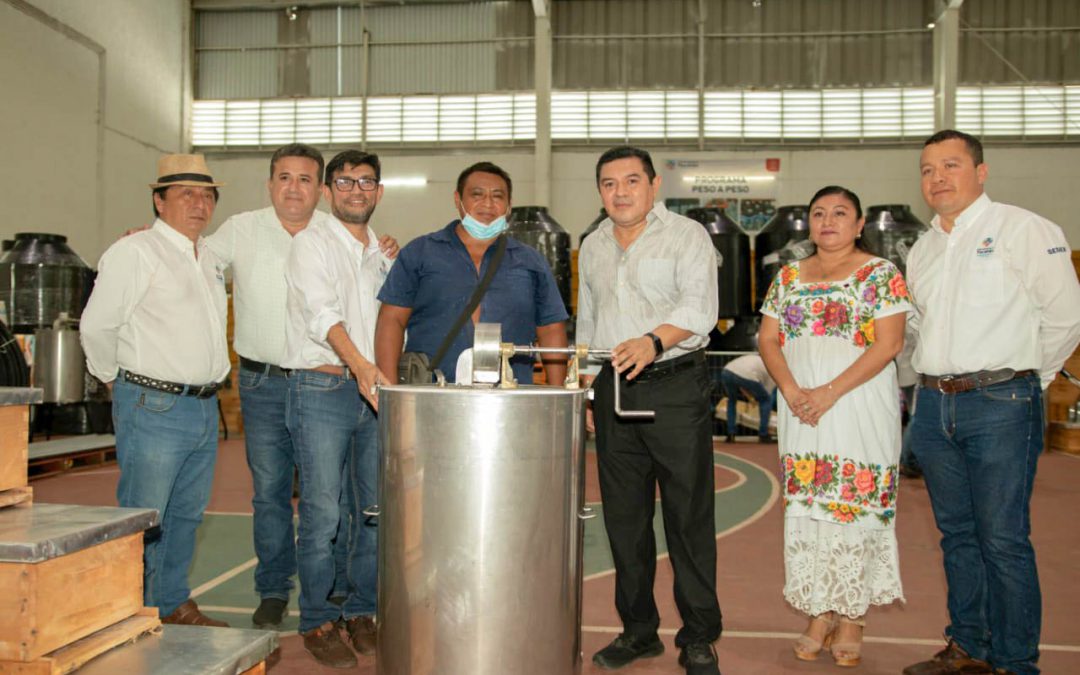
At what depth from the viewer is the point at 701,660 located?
124 inches

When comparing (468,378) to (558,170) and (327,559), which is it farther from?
(558,170)

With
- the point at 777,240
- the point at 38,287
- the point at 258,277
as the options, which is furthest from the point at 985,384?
the point at 38,287

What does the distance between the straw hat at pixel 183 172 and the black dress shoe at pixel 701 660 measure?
2.42 meters

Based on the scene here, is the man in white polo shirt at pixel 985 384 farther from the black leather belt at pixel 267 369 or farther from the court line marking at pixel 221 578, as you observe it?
the court line marking at pixel 221 578

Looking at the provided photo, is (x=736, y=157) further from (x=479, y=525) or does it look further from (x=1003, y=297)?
(x=479, y=525)

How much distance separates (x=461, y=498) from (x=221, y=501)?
515 cm

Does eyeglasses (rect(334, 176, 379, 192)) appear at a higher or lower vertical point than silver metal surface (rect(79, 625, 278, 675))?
higher

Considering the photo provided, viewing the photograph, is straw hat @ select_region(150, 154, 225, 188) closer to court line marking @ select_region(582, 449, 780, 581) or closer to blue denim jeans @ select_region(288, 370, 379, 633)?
blue denim jeans @ select_region(288, 370, 379, 633)

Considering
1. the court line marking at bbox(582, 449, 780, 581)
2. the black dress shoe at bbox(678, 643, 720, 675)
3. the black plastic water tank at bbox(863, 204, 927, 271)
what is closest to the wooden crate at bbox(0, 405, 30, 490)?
the black dress shoe at bbox(678, 643, 720, 675)

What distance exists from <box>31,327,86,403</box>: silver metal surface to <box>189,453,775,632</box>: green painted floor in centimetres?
400

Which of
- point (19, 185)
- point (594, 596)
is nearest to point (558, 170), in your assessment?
point (19, 185)

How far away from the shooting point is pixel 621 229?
337 cm

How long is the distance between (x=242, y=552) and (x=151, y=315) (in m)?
2.36

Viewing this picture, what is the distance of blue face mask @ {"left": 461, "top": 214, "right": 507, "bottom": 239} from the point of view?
3287mm
